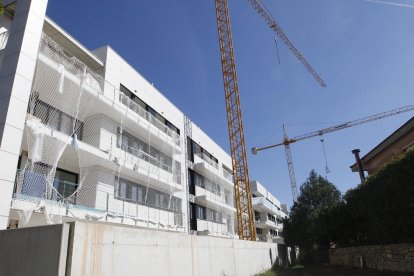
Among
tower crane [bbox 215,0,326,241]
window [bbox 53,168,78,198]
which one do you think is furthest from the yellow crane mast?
window [bbox 53,168,78,198]

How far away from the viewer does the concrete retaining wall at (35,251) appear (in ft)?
23.7

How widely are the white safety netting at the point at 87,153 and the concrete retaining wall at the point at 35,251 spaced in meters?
5.50

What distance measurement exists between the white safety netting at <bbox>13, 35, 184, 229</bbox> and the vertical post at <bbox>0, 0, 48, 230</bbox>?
2.13 meters

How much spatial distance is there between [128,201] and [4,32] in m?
11.3

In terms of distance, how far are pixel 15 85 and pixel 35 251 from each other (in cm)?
683

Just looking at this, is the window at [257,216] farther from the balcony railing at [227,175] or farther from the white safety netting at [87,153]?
the white safety netting at [87,153]

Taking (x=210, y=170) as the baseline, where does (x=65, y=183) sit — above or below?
below

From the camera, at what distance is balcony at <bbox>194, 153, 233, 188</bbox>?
34594 millimetres

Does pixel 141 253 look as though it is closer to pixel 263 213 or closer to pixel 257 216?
pixel 257 216

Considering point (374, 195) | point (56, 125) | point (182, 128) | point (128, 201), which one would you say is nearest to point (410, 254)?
point (374, 195)

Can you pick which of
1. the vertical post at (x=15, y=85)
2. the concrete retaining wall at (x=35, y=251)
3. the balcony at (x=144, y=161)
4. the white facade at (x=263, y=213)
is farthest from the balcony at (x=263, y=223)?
the concrete retaining wall at (x=35, y=251)

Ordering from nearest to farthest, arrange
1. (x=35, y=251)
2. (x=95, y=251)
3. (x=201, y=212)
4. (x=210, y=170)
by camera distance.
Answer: (x=35, y=251) < (x=95, y=251) < (x=201, y=212) < (x=210, y=170)

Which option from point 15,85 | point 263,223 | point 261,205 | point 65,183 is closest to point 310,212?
point 261,205

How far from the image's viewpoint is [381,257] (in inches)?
795
